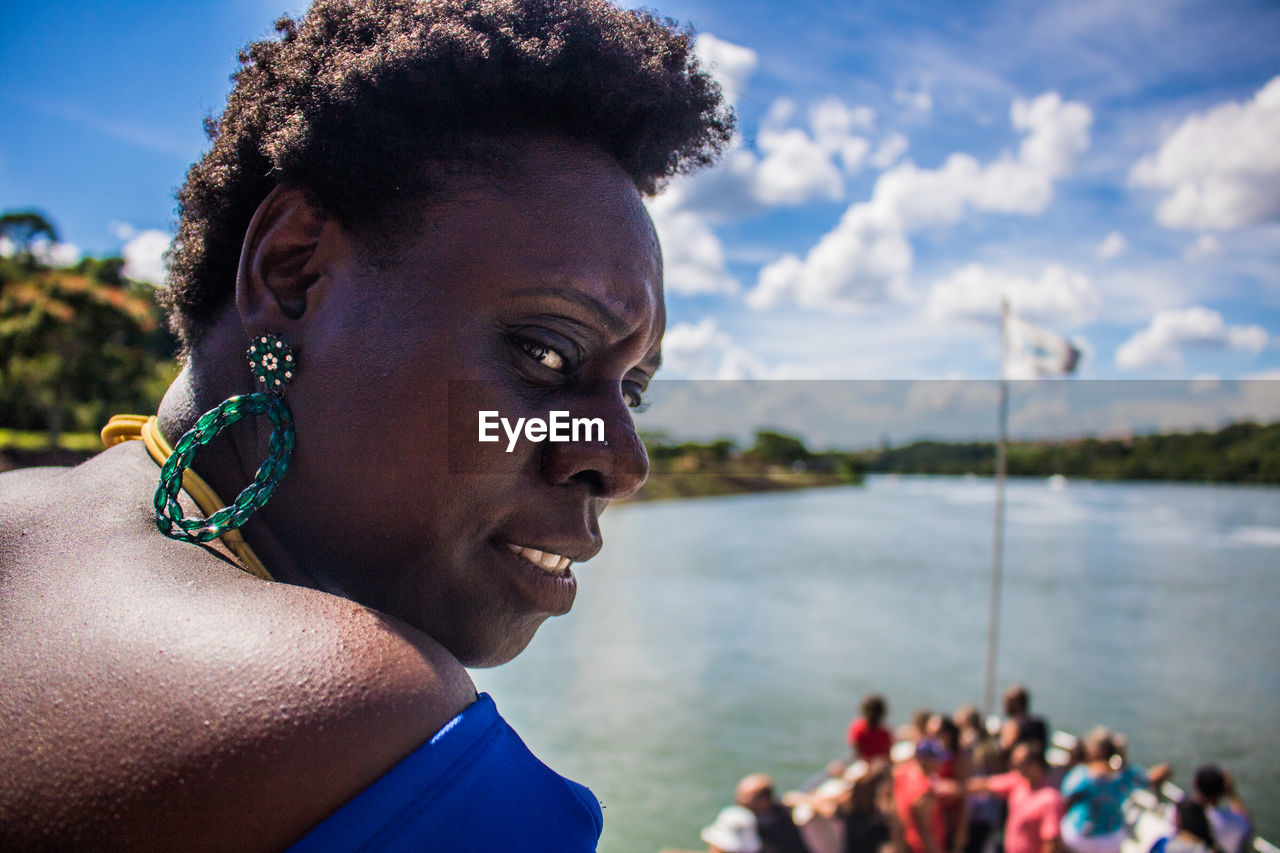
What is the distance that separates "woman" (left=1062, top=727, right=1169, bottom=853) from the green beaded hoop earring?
7096mm

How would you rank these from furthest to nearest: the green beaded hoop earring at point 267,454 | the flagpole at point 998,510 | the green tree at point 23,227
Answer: the green tree at point 23,227, the flagpole at point 998,510, the green beaded hoop earring at point 267,454

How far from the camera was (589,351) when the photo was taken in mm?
919

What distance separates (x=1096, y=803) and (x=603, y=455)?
7.01 m

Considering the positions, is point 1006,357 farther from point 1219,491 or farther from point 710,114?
point 1219,491

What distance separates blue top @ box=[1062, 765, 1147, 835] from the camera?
20.8ft

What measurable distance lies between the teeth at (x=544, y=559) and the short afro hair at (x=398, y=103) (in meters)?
0.36

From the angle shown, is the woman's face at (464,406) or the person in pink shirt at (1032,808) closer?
the woman's face at (464,406)

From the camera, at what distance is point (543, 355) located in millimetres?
894

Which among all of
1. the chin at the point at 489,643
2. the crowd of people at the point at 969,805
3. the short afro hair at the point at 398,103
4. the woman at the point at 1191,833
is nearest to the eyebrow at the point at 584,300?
the short afro hair at the point at 398,103

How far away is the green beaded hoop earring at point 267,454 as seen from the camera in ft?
2.51

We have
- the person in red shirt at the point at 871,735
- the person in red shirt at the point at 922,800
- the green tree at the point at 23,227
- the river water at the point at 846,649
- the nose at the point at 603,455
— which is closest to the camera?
the nose at the point at 603,455

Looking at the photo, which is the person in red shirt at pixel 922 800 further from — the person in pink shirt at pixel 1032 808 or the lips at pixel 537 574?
the lips at pixel 537 574

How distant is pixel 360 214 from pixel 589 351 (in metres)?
0.27

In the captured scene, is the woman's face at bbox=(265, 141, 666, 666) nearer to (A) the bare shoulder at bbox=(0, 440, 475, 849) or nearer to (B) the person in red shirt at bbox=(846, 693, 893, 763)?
(A) the bare shoulder at bbox=(0, 440, 475, 849)
